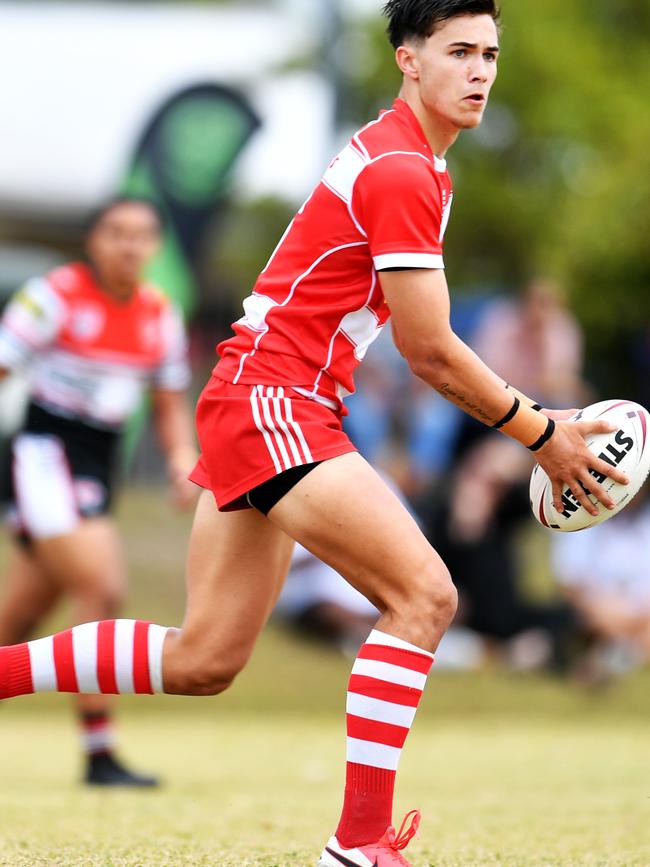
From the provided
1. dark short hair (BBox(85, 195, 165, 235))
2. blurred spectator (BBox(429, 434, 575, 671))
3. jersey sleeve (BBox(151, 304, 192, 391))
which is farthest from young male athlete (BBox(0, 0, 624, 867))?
blurred spectator (BBox(429, 434, 575, 671))

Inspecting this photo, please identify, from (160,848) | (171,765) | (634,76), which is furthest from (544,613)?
(634,76)

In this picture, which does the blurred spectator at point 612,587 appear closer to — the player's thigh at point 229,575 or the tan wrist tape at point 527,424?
the player's thigh at point 229,575

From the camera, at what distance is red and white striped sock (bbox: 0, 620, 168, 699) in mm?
4574

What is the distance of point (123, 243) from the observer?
7387mm

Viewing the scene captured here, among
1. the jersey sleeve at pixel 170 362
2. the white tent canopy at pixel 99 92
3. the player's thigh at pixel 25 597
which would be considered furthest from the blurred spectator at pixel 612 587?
the white tent canopy at pixel 99 92

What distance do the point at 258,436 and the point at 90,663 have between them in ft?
3.06

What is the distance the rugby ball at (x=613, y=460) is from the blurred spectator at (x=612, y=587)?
7301 millimetres

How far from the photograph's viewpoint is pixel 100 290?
24.0ft

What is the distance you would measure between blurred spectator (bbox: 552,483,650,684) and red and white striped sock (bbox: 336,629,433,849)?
767cm

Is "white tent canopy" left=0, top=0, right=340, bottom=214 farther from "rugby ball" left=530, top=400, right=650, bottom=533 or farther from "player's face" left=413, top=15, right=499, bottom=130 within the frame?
"rugby ball" left=530, top=400, right=650, bottom=533

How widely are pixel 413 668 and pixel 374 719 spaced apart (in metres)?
0.17

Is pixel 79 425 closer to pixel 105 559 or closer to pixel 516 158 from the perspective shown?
pixel 105 559

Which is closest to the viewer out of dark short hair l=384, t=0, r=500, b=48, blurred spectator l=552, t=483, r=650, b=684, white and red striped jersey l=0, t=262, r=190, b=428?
dark short hair l=384, t=0, r=500, b=48

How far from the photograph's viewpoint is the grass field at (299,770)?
15.9 ft
